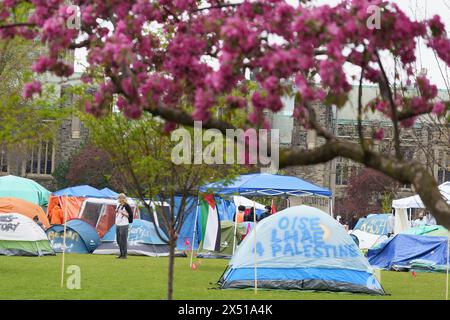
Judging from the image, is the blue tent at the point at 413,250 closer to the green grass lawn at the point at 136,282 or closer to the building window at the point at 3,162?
the green grass lawn at the point at 136,282

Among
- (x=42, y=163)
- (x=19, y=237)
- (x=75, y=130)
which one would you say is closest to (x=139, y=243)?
(x=19, y=237)

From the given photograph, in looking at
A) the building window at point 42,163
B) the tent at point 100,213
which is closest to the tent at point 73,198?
the tent at point 100,213

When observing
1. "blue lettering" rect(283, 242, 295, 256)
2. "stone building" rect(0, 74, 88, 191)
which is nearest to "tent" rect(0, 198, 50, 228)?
"blue lettering" rect(283, 242, 295, 256)

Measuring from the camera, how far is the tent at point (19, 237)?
24656 millimetres

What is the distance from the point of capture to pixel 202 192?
1496cm

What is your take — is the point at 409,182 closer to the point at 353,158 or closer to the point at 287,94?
the point at 353,158

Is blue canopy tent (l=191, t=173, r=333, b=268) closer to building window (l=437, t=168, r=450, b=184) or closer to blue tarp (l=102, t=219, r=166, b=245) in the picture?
blue tarp (l=102, t=219, r=166, b=245)

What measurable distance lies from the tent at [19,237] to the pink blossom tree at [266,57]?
16.2m

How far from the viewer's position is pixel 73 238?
2852 cm

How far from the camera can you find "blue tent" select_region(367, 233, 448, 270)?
79.7ft

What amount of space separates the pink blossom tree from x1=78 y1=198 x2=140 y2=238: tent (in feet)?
84.7

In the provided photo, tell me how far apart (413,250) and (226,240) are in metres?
5.79
